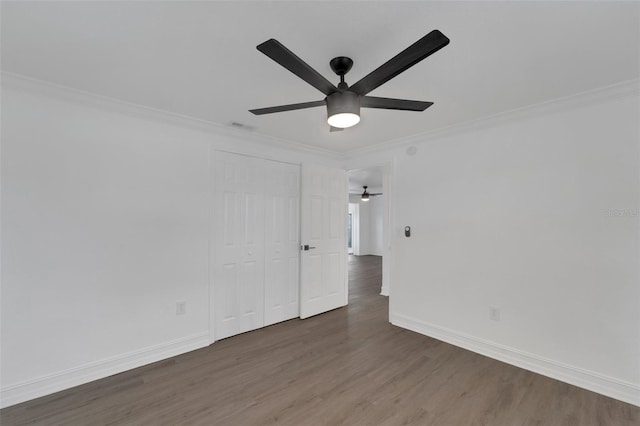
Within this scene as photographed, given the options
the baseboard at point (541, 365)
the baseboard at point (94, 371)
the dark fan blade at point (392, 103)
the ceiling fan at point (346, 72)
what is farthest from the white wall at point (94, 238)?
the baseboard at point (541, 365)

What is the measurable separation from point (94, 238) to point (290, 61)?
92.1 inches

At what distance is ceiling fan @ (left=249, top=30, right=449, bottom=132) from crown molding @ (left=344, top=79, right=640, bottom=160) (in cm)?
159

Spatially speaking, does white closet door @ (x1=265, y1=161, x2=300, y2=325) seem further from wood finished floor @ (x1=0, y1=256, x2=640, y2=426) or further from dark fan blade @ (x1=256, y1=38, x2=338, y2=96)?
dark fan blade @ (x1=256, y1=38, x2=338, y2=96)

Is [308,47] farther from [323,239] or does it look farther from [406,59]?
[323,239]

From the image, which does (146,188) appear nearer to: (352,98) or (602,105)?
(352,98)

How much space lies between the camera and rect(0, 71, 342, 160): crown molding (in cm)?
209

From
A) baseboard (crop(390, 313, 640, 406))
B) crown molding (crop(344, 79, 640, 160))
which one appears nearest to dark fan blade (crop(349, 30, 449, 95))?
crown molding (crop(344, 79, 640, 160))

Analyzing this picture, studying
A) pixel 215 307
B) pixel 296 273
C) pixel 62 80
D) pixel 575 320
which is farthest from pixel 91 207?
pixel 575 320

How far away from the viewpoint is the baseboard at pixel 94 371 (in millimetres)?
2047

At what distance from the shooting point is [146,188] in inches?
104

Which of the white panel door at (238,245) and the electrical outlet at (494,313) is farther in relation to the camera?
the white panel door at (238,245)

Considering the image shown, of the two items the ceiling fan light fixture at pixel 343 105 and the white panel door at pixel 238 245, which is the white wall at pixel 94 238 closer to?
the white panel door at pixel 238 245

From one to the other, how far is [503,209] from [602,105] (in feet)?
3.65

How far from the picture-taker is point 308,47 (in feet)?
5.53
